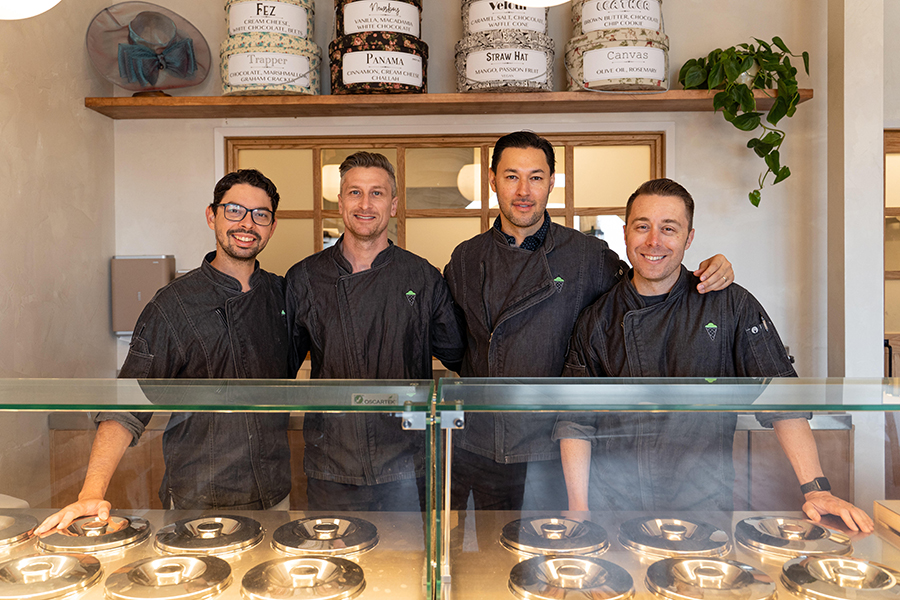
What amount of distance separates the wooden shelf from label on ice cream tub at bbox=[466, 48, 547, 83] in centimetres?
10

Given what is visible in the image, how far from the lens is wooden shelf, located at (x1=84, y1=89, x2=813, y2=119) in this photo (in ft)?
8.04

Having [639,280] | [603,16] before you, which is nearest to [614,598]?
[639,280]

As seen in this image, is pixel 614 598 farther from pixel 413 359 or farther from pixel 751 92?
pixel 751 92

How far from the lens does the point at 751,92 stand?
7.78ft

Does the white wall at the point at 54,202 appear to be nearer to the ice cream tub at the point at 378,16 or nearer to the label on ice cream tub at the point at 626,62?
the ice cream tub at the point at 378,16

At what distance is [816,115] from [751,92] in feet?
1.46

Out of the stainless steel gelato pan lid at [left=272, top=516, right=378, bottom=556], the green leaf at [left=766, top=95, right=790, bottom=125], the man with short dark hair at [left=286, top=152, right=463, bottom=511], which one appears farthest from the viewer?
the green leaf at [left=766, top=95, right=790, bottom=125]

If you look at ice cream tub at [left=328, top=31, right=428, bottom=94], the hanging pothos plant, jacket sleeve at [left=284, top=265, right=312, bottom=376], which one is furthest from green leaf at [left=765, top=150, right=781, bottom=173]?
jacket sleeve at [left=284, top=265, right=312, bottom=376]

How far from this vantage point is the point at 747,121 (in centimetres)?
245

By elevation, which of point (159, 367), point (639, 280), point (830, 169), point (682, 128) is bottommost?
point (159, 367)

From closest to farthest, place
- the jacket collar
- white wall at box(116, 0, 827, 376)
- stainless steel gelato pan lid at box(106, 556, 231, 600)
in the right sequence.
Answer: stainless steel gelato pan lid at box(106, 556, 231, 600) < the jacket collar < white wall at box(116, 0, 827, 376)

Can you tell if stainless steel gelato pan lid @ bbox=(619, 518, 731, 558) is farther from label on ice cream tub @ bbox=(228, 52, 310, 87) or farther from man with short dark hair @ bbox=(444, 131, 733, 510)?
label on ice cream tub @ bbox=(228, 52, 310, 87)

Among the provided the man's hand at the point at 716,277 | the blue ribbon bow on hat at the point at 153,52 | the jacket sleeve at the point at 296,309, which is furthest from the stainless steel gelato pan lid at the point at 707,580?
the blue ribbon bow on hat at the point at 153,52

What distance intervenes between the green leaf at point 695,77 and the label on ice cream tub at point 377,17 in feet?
3.31
